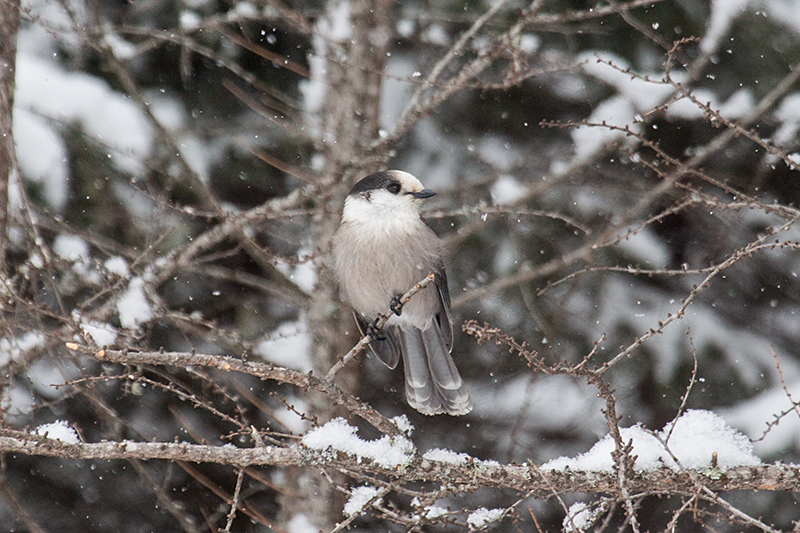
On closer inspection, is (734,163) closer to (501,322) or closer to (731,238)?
(731,238)

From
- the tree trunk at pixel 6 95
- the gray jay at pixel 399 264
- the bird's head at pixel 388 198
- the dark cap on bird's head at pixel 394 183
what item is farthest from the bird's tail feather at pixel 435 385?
the tree trunk at pixel 6 95

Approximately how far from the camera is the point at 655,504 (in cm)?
386

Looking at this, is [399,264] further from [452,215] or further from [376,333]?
[452,215]

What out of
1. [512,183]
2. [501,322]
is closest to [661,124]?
[512,183]

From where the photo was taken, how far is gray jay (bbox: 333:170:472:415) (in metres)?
2.95

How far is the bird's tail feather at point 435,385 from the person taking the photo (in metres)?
2.92

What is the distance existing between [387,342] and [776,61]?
2.39 m

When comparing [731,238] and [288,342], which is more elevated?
[731,238]

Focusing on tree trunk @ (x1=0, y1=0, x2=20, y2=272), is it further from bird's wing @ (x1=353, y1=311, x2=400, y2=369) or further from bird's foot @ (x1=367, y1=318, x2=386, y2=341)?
bird's wing @ (x1=353, y1=311, x2=400, y2=369)

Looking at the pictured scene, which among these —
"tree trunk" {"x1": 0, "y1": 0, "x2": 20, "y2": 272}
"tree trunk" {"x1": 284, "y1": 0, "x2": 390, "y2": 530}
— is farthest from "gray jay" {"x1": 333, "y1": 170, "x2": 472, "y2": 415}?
"tree trunk" {"x1": 0, "y1": 0, "x2": 20, "y2": 272}

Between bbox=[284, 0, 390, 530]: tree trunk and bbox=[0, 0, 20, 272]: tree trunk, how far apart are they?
4.26 ft

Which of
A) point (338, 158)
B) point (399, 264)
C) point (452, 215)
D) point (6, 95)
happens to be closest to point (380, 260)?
point (399, 264)

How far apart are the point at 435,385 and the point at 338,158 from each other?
118 centimetres

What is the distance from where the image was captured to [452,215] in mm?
3918
